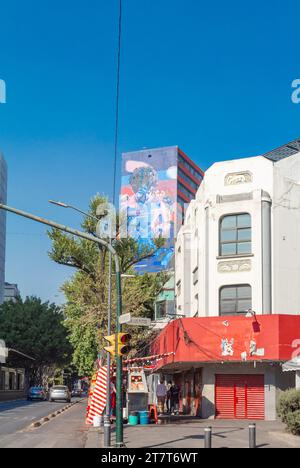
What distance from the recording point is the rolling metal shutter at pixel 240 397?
34906 mm

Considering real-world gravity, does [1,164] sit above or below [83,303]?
above

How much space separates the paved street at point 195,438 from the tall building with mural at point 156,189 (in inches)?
4791

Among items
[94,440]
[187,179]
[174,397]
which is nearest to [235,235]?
[174,397]

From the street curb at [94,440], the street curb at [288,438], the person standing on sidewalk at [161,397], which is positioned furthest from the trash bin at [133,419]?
the street curb at [288,438]

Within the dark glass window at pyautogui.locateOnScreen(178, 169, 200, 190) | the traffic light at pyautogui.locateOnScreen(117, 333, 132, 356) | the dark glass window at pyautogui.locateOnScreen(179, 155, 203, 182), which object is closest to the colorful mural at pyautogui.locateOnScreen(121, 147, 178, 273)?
the dark glass window at pyautogui.locateOnScreen(178, 169, 200, 190)

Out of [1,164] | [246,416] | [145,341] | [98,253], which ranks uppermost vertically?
[1,164]

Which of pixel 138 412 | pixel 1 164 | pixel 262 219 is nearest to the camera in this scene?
pixel 138 412

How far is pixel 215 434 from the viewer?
2434 cm

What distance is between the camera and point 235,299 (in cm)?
3659

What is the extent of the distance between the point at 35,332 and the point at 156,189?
74905mm

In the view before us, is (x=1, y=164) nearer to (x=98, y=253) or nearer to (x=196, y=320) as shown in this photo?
(x=98, y=253)

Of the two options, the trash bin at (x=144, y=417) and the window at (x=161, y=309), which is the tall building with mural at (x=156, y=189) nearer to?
the window at (x=161, y=309)

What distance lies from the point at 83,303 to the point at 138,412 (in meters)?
16.4
